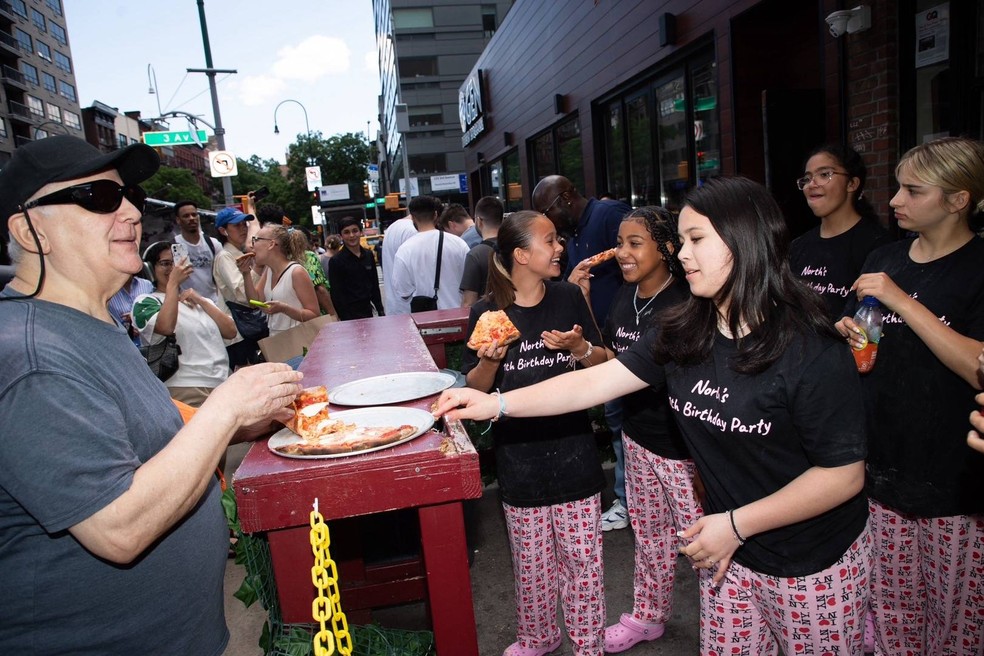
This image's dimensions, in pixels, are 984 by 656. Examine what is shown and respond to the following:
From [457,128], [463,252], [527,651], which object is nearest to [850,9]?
[463,252]

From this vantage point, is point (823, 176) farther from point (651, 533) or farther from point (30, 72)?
point (30, 72)

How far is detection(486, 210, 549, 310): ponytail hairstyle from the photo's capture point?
10.5 ft

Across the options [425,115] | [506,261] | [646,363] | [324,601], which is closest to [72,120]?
[425,115]

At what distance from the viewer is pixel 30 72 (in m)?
66.6

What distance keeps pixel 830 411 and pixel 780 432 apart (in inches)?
6.6

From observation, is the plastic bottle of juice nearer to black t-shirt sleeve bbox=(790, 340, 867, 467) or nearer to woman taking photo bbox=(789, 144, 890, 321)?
woman taking photo bbox=(789, 144, 890, 321)

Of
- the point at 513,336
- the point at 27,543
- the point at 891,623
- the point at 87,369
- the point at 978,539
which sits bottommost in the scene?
the point at 891,623

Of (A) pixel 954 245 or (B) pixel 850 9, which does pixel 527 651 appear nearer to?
(A) pixel 954 245

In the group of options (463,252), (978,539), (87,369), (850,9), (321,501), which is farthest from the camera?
(463,252)

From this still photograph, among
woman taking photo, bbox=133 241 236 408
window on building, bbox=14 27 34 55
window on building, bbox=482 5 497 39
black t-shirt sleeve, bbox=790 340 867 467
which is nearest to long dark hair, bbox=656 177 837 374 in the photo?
black t-shirt sleeve, bbox=790 340 867 467

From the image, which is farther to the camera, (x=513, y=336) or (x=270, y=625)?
(x=513, y=336)

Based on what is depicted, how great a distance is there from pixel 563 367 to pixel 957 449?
1707 mm

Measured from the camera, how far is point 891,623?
2.79 metres

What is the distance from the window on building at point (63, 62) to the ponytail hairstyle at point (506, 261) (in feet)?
316
